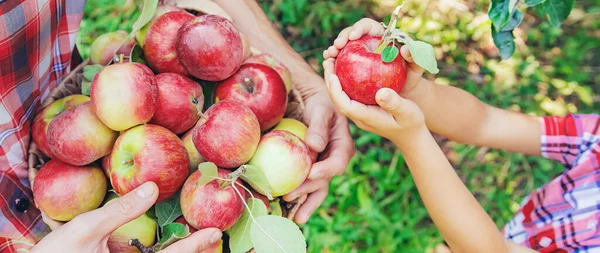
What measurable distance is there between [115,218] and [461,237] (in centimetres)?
81

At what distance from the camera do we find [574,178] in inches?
53.8

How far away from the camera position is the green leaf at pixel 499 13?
1.10 m

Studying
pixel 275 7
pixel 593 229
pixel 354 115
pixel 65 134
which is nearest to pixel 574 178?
pixel 593 229

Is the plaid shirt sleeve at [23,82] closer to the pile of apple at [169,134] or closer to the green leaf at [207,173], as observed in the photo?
the pile of apple at [169,134]

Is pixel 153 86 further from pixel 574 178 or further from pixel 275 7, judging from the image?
pixel 275 7

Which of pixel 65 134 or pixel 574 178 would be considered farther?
pixel 574 178

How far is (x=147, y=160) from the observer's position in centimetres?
101

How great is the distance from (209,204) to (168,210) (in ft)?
0.47

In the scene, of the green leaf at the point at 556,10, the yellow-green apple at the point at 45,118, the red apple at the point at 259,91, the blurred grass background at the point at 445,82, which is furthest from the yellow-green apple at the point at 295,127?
the blurred grass background at the point at 445,82

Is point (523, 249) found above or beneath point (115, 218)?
beneath

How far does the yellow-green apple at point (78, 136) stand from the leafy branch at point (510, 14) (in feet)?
2.86

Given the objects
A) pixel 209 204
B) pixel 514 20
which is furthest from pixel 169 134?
pixel 514 20

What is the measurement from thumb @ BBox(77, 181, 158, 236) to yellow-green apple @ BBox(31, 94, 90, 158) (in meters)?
0.29

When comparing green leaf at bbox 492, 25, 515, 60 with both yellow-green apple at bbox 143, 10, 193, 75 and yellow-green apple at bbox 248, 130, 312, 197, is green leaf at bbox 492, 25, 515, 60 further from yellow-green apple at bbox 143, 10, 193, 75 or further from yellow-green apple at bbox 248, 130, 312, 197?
yellow-green apple at bbox 143, 10, 193, 75
